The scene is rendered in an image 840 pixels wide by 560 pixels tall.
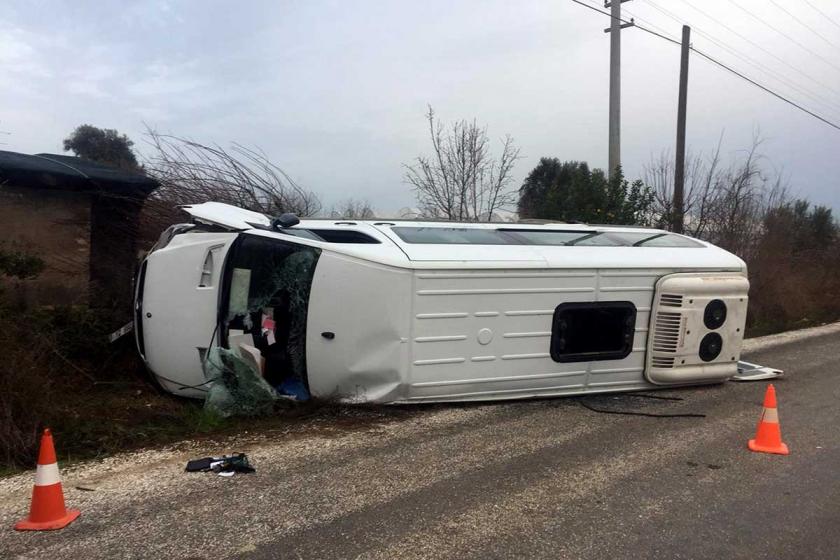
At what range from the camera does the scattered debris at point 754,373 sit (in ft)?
25.9

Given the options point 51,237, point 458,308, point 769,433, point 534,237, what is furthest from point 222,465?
point 51,237

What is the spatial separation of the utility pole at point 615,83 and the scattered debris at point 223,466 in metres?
12.9

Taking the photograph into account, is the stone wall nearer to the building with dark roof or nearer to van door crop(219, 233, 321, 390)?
the building with dark roof

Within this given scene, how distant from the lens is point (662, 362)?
6.88 meters

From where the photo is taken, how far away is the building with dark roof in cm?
802

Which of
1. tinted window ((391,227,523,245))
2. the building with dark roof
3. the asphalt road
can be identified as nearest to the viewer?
the asphalt road

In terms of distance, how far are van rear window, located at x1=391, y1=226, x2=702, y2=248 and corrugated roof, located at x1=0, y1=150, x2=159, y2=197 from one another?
4.48 m

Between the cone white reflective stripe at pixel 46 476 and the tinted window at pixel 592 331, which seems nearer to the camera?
the cone white reflective stripe at pixel 46 476

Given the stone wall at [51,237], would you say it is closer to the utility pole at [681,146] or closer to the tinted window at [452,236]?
the tinted window at [452,236]

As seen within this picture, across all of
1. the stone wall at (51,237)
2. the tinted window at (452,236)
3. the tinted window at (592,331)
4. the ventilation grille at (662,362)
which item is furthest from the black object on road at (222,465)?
the stone wall at (51,237)

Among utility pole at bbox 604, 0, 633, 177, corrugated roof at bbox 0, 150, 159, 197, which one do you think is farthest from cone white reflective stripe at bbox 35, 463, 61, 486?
utility pole at bbox 604, 0, 633, 177

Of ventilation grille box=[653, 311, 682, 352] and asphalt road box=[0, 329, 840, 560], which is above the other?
ventilation grille box=[653, 311, 682, 352]

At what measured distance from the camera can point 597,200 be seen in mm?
15438

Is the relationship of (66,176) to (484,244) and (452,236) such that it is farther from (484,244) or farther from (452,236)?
(484,244)
